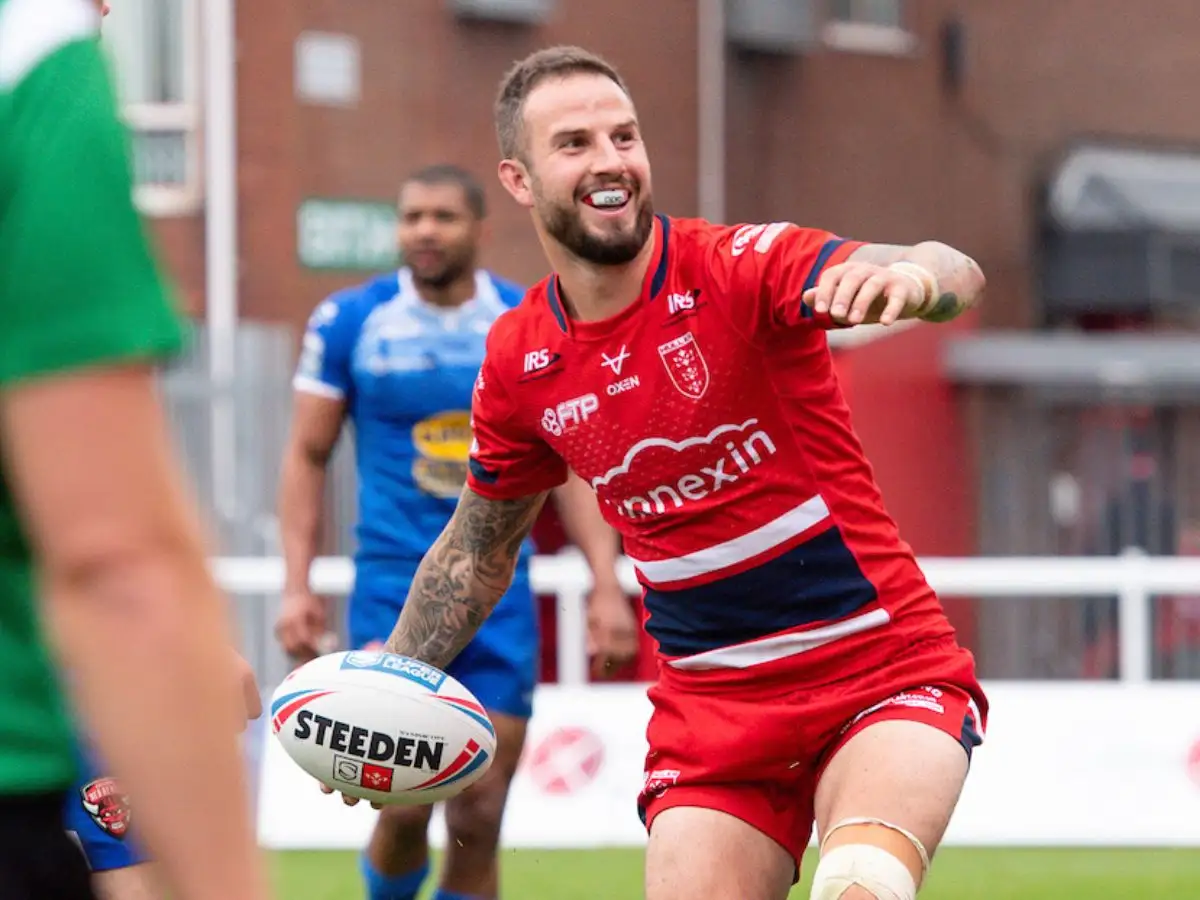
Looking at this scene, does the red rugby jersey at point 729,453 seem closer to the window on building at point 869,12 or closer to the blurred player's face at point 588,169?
the blurred player's face at point 588,169

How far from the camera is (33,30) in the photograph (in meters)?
1.99

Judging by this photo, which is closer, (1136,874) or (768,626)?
(768,626)

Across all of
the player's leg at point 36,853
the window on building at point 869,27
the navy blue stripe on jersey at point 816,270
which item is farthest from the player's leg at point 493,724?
the window on building at point 869,27

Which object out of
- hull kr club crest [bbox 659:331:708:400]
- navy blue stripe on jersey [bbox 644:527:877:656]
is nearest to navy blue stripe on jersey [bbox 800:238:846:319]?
hull kr club crest [bbox 659:331:708:400]

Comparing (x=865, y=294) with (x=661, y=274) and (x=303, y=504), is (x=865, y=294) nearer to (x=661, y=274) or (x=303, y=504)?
(x=661, y=274)

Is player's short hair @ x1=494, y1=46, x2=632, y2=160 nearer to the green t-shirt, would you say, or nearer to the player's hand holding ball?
the player's hand holding ball

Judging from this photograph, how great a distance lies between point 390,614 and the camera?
7.10m

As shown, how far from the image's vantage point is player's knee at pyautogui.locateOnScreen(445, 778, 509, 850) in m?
6.62

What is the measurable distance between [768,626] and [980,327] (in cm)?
1980

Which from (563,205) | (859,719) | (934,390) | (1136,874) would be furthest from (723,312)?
(934,390)

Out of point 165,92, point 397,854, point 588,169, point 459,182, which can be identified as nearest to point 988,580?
point 459,182

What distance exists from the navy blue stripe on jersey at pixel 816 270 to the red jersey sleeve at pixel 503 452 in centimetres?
77

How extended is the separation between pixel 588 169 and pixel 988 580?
20.6 feet

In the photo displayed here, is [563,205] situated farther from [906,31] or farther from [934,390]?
[906,31]
